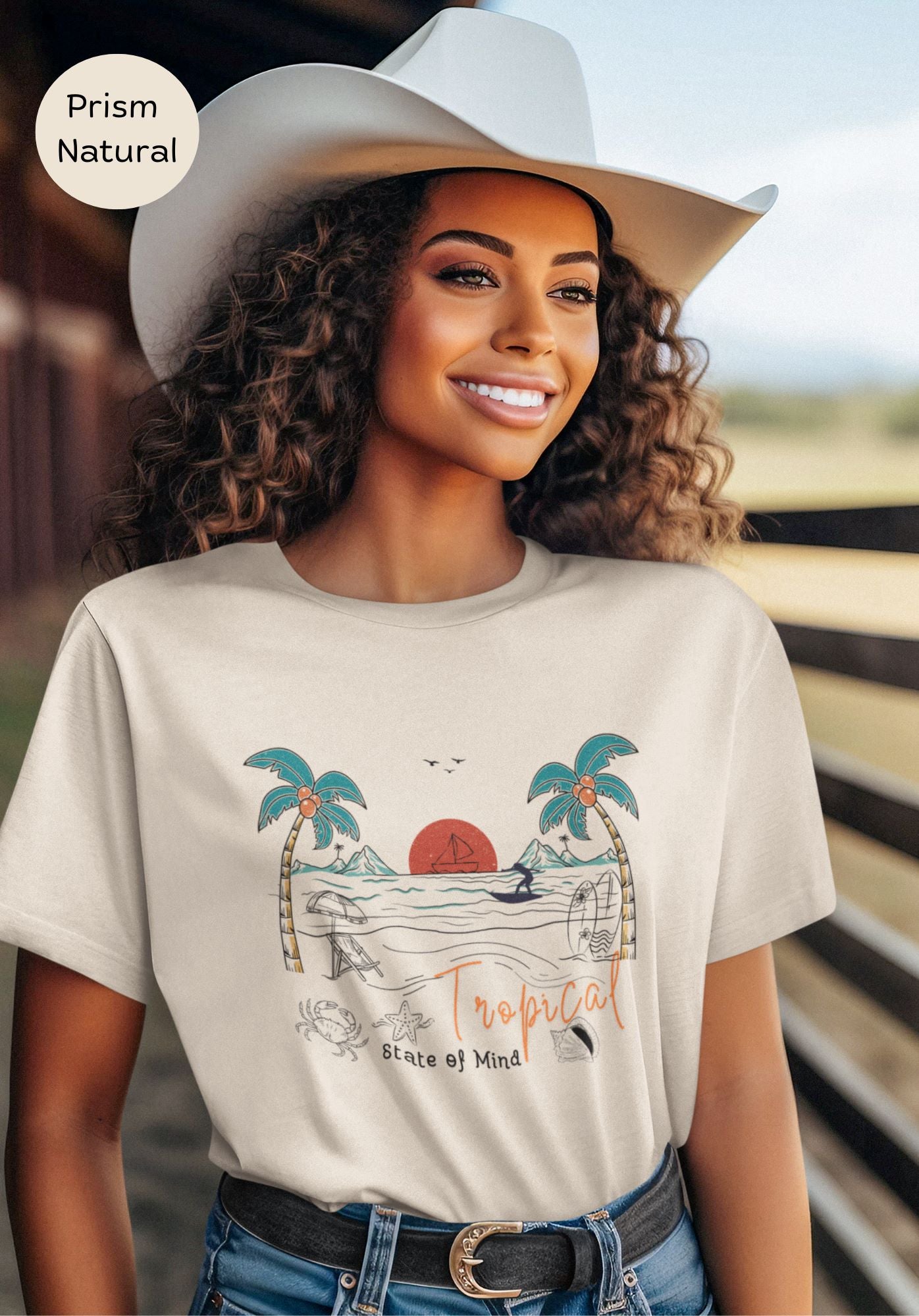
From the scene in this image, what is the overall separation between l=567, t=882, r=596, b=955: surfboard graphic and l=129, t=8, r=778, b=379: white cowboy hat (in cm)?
69

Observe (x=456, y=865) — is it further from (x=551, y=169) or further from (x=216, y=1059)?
(x=551, y=169)

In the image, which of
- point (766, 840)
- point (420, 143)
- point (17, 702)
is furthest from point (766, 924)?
point (17, 702)

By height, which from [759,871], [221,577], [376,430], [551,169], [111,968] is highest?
[551,169]

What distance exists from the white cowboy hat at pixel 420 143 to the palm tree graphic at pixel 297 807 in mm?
595

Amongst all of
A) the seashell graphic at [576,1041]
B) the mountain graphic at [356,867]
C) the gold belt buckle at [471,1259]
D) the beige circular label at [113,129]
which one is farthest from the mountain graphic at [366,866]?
the beige circular label at [113,129]

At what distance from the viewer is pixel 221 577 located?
46.1 inches

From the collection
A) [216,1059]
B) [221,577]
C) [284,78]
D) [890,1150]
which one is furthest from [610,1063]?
[284,78]

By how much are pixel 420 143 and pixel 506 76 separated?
13cm

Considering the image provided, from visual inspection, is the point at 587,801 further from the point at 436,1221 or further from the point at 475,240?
the point at 475,240

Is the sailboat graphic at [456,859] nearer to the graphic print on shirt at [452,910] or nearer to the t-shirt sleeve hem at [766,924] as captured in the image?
the graphic print on shirt at [452,910]

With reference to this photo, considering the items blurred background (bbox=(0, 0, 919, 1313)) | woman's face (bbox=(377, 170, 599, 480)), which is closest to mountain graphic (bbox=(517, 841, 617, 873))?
woman's face (bbox=(377, 170, 599, 480))

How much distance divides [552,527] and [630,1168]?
73cm

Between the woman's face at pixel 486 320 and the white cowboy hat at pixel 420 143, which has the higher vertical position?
the white cowboy hat at pixel 420 143

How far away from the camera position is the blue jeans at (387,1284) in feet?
3.23
